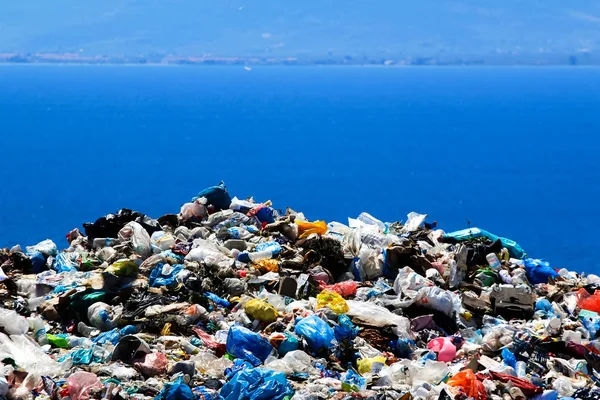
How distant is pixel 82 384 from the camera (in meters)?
7.66

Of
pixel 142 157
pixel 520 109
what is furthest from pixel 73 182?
pixel 520 109

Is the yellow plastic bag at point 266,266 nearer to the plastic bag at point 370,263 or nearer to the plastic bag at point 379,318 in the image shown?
the plastic bag at point 370,263

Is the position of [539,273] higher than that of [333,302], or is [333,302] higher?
[333,302]

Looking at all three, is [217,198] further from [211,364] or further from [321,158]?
[321,158]

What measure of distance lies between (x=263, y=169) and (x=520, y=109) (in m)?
59.5

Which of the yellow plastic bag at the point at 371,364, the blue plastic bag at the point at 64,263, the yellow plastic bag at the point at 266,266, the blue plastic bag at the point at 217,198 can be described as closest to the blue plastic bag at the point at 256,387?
the yellow plastic bag at the point at 371,364

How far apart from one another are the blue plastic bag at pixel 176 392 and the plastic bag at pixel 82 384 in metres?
0.53

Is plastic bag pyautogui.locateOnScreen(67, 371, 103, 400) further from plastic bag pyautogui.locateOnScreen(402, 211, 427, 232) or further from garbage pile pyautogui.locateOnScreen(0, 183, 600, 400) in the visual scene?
A: plastic bag pyautogui.locateOnScreen(402, 211, 427, 232)

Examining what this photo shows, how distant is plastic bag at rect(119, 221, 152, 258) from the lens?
11305 millimetres

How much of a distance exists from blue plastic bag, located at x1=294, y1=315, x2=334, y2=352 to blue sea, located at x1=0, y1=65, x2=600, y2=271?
33.1 meters

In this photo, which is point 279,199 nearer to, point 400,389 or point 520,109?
point 400,389

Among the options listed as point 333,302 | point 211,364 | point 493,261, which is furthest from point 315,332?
point 493,261

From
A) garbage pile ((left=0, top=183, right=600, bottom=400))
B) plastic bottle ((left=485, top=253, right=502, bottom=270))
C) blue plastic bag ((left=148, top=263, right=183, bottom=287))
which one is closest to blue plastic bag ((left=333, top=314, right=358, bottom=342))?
garbage pile ((left=0, top=183, right=600, bottom=400))

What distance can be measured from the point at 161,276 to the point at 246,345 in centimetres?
217
